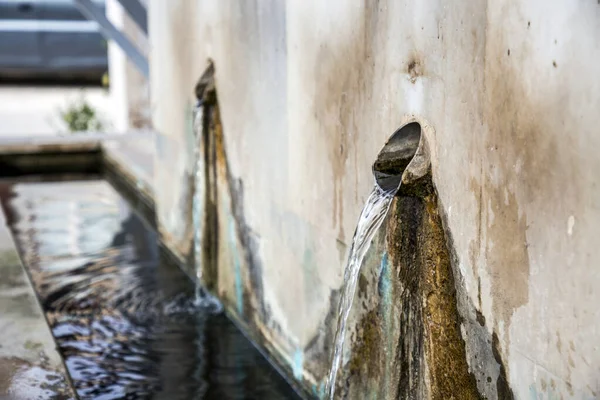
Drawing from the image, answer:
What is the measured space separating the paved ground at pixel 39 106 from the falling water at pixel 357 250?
8.57 m

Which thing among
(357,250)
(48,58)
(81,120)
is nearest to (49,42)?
(48,58)

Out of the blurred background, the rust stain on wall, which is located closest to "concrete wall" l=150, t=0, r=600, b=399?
the rust stain on wall

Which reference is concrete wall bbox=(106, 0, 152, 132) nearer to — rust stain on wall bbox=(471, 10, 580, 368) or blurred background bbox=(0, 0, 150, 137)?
blurred background bbox=(0, 0, 150, 137)

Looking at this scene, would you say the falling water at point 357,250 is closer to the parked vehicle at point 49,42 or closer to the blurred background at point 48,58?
the blurred background at point 48,58

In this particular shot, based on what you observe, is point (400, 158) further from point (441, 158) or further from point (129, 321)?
point (129, 321)

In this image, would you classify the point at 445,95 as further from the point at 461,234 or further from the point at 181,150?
the point at 181,150

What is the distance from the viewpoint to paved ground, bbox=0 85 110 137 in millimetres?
12742

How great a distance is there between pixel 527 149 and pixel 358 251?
0.79 metres

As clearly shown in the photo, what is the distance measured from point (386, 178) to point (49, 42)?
16303mm

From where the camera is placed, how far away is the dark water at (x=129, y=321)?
11.8 ft

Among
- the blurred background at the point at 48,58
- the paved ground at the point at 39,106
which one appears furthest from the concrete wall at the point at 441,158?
the blurred background at the point at 48,58

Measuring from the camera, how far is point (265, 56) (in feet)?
12.0

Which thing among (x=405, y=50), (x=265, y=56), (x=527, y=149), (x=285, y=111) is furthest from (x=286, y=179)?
(x=527, y=149)

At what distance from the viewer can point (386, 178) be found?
2.61 m
